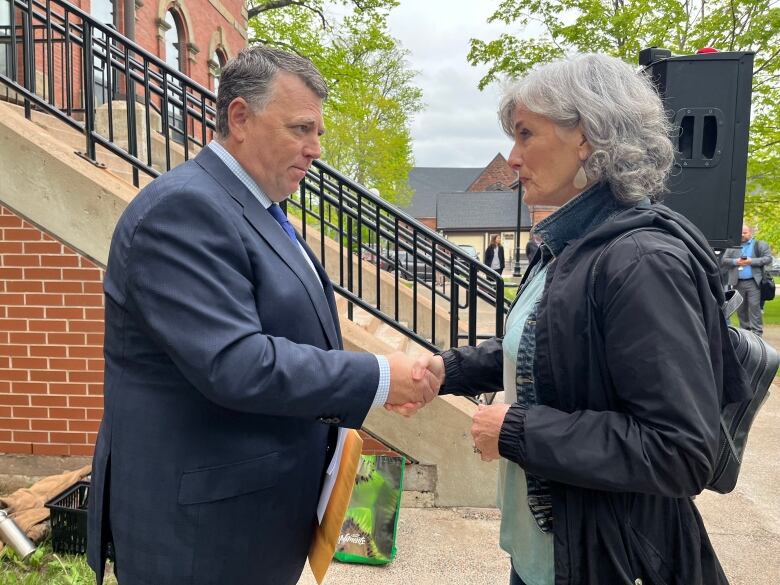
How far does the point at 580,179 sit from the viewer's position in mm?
1629

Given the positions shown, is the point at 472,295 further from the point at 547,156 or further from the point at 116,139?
the point at 116,139

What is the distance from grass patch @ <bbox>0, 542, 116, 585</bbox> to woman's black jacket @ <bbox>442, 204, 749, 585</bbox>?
263 centimetres

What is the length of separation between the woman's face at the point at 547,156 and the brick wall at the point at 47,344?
10.4 ft

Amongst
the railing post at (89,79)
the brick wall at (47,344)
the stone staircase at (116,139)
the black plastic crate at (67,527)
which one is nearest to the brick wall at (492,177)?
the stone staircase at (116,139)

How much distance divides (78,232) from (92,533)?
2582 millimetres

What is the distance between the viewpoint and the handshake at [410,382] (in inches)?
66.2

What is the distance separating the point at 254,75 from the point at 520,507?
1.45 m

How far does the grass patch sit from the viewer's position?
10.00 ft

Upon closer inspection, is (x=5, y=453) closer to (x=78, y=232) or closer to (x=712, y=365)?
(x=78, y=232)

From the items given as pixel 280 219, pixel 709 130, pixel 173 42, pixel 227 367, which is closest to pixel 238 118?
pixel 280 219

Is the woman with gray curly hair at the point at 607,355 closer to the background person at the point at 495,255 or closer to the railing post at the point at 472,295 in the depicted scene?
the railing post at the point at 472,295

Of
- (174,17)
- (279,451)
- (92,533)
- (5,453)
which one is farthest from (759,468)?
(174,17)

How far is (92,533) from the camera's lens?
1812mm

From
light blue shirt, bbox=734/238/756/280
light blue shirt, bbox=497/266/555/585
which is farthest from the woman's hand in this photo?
light blue shirt, bbox=734/238/756/280
